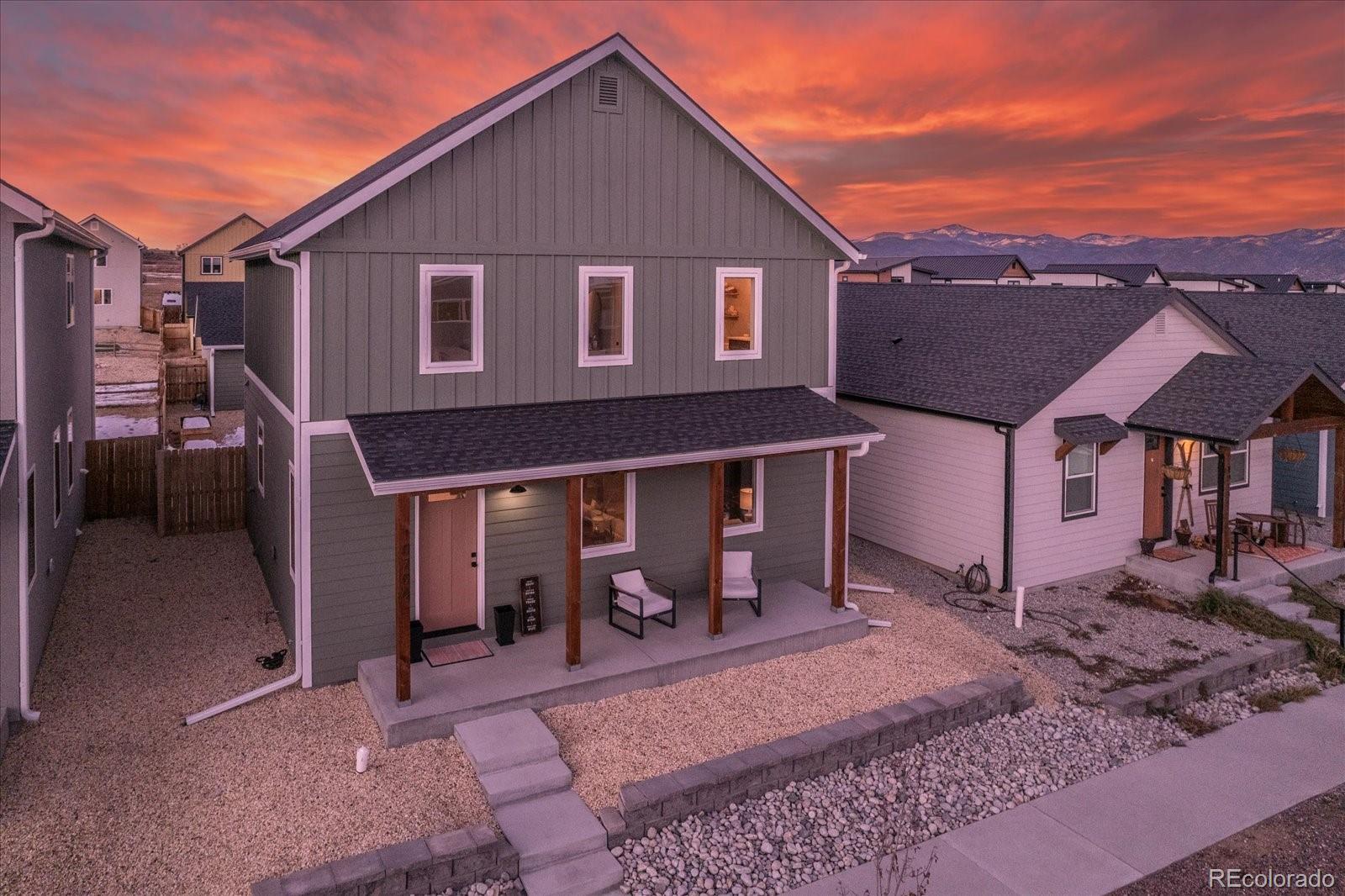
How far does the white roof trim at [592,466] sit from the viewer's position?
967cm

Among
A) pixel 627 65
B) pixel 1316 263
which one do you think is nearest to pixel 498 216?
pixel 627 65

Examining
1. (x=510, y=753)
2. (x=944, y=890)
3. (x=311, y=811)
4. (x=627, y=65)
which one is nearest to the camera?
(x=944, y=890)

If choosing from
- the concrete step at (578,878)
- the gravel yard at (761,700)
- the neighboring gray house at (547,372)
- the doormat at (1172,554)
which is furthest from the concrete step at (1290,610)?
the concrete step at (578,878)

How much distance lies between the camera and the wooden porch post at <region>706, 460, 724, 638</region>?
11859mm

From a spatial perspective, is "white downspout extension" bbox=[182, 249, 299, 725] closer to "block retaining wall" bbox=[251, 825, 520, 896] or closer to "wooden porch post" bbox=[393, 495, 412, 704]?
"wooden porch post" bbox=[393, 495, 412, 704]

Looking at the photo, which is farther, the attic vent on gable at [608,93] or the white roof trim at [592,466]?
the attic vent on gable at [608,93]

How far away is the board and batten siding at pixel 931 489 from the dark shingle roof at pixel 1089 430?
109cm

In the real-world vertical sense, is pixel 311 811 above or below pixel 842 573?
below

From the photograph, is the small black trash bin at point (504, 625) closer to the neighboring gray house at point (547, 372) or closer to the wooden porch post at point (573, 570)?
the neighboring gray house at point (547, 372)

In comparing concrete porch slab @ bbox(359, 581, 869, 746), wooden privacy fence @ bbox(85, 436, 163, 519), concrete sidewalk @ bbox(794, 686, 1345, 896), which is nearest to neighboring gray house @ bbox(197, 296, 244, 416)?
wooden privacy fence @ bbox(85, 436, 163, 519)

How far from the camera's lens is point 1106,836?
8312mm

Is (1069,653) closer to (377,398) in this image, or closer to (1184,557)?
(1184,557)

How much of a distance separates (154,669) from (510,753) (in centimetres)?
531

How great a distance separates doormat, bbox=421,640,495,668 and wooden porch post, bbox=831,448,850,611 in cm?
502
